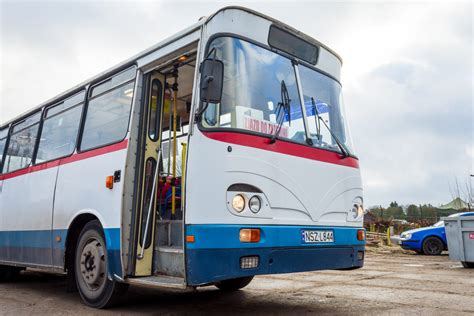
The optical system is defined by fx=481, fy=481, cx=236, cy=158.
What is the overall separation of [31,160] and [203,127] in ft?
15.2

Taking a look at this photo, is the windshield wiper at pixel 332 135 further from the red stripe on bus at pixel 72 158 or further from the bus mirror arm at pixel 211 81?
the red stripe on bus at pixel 72 158

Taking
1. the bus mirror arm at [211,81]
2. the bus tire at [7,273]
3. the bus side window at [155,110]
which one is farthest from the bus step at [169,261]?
the bus tire at [7,273]

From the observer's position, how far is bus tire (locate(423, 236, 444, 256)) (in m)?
15.8

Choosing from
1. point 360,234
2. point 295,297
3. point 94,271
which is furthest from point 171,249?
point 295,297

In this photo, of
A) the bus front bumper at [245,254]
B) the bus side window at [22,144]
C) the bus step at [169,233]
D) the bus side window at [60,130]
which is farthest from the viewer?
the bus side window at [22,144]

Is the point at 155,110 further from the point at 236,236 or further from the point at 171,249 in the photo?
the point at 236,236

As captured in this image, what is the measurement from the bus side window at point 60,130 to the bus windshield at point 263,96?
2957mm

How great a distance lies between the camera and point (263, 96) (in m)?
5.17

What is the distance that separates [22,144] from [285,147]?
5.66 meters

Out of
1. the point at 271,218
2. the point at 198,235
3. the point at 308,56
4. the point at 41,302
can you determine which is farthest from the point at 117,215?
the point at 308,56

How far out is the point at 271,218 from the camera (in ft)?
16.1

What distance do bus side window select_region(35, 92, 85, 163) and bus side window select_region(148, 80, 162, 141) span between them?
1531 millimetres

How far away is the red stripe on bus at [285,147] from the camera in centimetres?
480

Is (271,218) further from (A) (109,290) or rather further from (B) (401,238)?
(B) (401,238)
